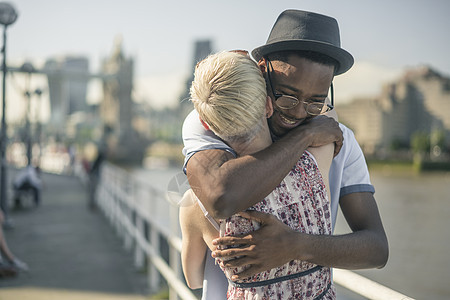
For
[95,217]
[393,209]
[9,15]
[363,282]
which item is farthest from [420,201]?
[363,282]

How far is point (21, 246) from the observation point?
6816 millimetres

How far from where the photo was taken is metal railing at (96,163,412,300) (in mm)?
1564

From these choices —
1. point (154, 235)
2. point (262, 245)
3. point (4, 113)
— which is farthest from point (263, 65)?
point (4, 113)

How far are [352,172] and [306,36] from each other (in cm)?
40

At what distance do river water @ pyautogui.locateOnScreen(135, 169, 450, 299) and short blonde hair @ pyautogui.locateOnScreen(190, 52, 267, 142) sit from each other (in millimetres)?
374

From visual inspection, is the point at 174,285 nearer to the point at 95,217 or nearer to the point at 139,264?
the point at 139,264

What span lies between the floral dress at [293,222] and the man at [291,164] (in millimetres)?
30

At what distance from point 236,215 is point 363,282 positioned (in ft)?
1.76

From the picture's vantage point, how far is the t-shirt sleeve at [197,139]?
1240 mm

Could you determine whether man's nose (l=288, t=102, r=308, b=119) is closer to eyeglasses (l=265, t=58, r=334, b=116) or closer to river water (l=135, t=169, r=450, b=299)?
eyeglasses (l=265, t=58, r=334, b=116)

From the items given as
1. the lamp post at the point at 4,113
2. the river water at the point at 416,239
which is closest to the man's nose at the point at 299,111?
the lamp post at the point at 4,113

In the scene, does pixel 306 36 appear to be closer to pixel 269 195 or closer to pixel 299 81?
pixel 299 81

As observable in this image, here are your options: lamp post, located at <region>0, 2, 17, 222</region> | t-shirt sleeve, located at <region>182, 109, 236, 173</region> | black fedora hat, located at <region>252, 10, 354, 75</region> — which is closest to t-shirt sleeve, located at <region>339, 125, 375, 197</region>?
black fedora hat, located at <region>252, 10, 354, 75</region>

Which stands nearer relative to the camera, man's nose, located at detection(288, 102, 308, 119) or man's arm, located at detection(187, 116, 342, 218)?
man's arm, located at detection(187, 116, 342, 218)
